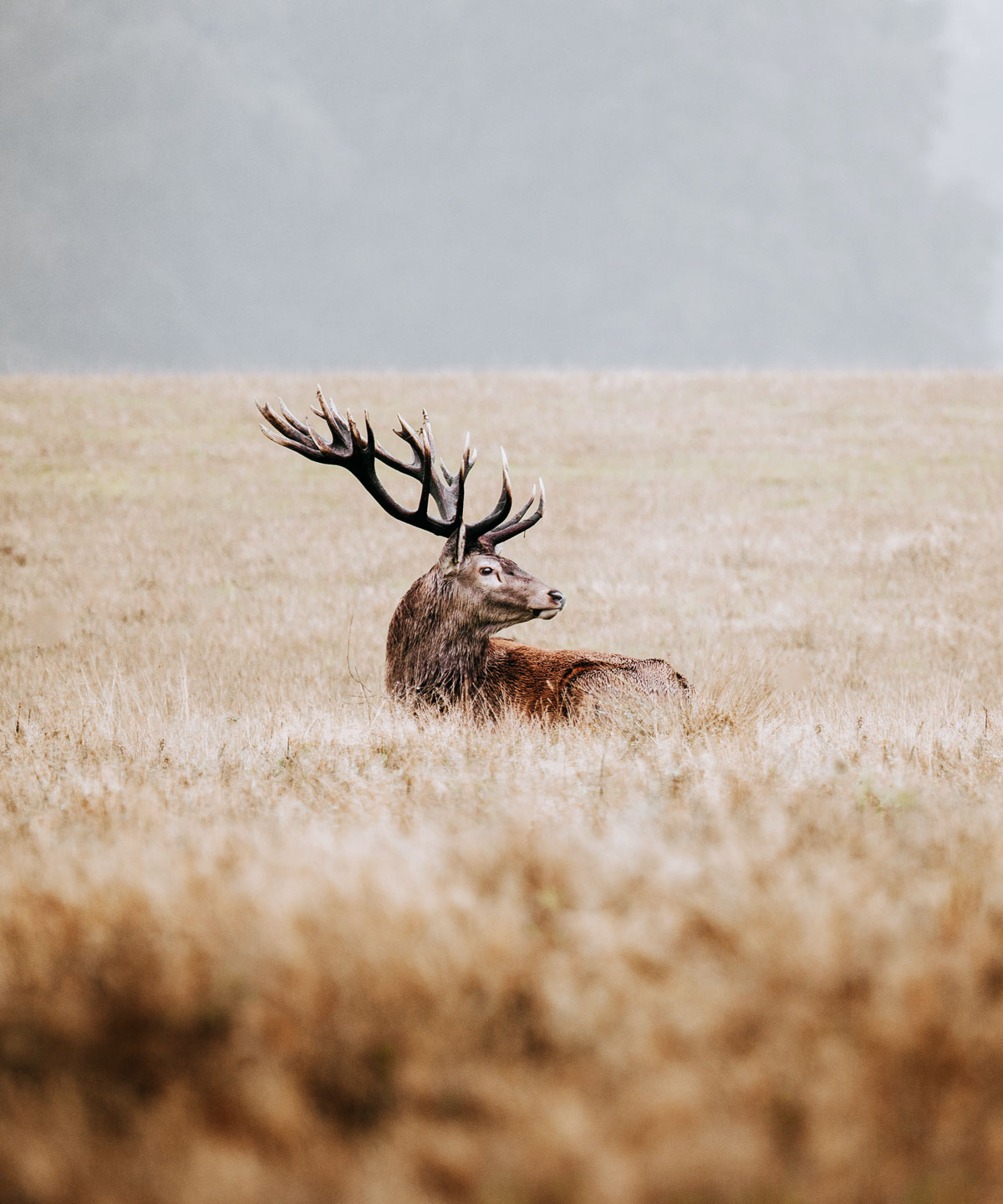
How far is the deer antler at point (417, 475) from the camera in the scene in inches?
254

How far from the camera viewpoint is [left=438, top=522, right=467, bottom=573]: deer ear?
632 centimetres

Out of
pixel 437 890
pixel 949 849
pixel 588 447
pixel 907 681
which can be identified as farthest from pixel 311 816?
pixel 588 447

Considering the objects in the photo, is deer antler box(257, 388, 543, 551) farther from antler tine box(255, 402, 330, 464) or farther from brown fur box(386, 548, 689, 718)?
brown fur box(386, 548, 689, 718)

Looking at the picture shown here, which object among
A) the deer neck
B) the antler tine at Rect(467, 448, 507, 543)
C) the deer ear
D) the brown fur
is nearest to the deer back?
the brown fur

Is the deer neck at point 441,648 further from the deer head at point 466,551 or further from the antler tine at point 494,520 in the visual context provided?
the antler tine at point 494,520

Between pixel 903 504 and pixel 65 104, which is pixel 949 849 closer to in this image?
pixel 903 504

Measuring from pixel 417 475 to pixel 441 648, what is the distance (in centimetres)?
106

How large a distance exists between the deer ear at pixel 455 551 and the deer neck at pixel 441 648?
0.30 feet

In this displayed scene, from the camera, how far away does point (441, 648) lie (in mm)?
6445

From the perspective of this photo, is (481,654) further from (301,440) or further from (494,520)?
(301,440)

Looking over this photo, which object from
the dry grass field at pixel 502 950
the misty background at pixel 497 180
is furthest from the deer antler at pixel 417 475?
the misty background at pixel 497 180

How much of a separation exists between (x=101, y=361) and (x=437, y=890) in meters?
28.3

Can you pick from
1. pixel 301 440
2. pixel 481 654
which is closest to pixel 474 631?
pixel 481 654

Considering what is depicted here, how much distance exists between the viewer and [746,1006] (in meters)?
1.96
